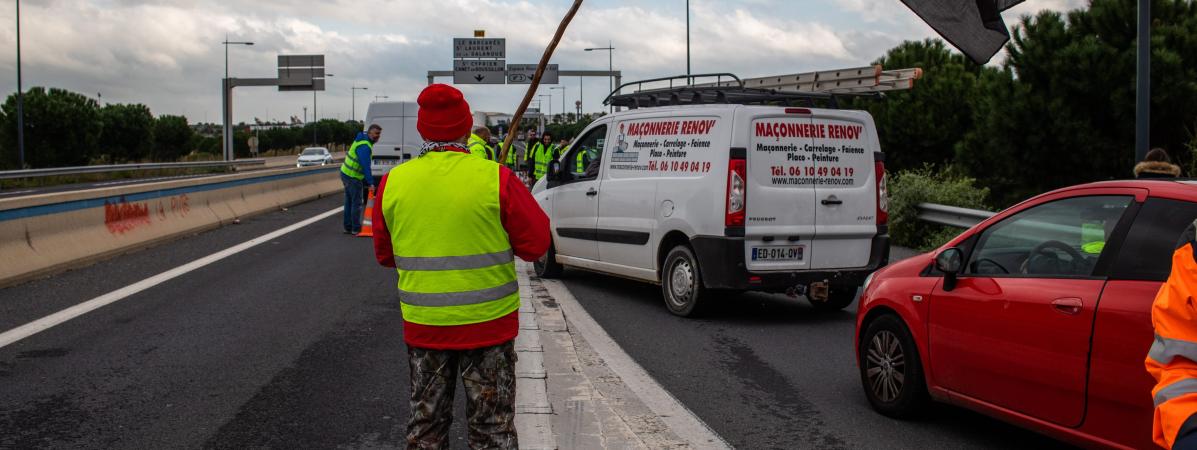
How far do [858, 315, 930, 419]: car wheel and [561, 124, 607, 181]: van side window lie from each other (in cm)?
521

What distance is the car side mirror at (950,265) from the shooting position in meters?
5.57

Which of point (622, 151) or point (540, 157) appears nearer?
point (622, 151)

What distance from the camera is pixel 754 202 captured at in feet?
30.1

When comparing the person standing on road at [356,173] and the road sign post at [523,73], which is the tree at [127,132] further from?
the person standing on road at [356,173]

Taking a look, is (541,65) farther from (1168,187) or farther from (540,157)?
(540,157)

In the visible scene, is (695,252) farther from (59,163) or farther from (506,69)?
(506,69)

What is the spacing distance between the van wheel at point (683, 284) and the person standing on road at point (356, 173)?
821 cm

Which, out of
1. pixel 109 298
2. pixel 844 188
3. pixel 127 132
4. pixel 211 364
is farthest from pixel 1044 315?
pixel 127 132

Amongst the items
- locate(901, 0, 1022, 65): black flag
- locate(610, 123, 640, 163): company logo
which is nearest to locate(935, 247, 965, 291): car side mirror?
locate(901, 0, 1022, 65): black flag

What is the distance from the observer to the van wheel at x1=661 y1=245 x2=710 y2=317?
31.1 ft

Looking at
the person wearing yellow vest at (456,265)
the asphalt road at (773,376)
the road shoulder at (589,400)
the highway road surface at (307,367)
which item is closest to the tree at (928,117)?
the highway road surface at (307,367)

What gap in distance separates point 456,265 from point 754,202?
5595 mm

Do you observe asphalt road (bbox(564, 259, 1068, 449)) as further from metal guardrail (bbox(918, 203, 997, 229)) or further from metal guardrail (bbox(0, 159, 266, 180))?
metal guardrail (bbox(0, 159, 266, 180))

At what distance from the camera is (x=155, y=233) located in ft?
49.7
